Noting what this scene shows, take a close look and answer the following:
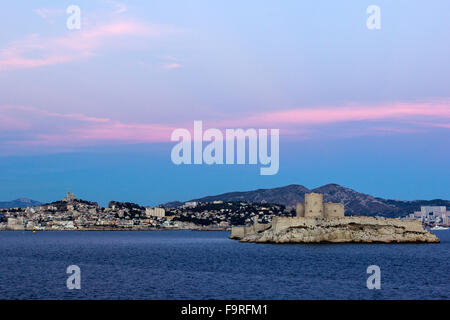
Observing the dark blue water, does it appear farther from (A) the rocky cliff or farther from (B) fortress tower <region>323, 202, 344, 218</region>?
(B) fortress tower <region>323, 202, 344, 218</region>

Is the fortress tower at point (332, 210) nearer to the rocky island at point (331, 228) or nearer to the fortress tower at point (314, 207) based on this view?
the rocky island at point (331, 228)

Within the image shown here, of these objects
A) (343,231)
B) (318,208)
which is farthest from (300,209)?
(343,231)

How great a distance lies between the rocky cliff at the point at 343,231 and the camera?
313 feet


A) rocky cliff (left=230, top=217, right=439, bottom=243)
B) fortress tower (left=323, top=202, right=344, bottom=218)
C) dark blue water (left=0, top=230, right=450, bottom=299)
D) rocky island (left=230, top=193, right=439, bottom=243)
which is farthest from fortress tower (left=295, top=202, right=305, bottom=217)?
dark blue water (left=0, top=230, right=450, bottom=299)

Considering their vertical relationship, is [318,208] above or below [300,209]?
above

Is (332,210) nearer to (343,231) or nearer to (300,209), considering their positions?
(343,231)

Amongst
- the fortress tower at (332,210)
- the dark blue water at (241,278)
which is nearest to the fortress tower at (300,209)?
the fortress tower at (332,210)

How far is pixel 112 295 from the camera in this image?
129 ft

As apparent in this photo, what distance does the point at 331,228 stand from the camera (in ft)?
317

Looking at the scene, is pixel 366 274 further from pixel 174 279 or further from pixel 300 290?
pixel 174 279

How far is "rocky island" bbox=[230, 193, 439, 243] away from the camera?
313ft

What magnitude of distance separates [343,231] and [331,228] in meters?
2.41
